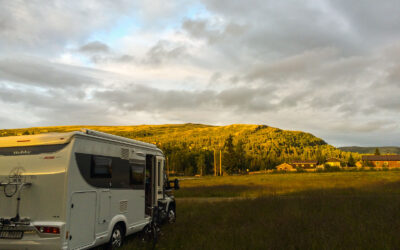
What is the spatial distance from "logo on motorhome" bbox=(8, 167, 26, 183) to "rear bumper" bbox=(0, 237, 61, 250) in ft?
4.37

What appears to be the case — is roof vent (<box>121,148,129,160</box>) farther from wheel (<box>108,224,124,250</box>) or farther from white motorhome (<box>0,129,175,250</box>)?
wheel (<box>108,224,124,250</box>)

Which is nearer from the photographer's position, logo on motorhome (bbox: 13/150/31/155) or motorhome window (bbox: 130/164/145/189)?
logo on motorhome (bbox: 13/150/31/155)

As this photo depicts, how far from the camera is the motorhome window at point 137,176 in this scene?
9820mm

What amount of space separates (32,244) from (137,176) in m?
3.81

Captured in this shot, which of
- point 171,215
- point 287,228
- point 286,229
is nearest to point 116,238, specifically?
point 171,215

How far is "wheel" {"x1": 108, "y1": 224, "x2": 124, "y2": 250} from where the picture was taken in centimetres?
859

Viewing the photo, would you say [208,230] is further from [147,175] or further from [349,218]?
[349,218]

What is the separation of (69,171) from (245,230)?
6207 millimetres

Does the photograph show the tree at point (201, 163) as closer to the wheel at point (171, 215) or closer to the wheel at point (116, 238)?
the wheel at point (171, 215)

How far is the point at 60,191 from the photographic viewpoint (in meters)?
6.92

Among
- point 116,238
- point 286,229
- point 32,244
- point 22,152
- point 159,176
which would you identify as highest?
point 22,152

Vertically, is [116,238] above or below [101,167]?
below

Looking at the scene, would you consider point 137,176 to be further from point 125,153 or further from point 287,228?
point 287,228

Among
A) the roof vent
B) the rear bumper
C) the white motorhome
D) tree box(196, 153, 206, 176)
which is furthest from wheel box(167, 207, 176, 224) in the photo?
tree box(196, 153, 206, 176)
